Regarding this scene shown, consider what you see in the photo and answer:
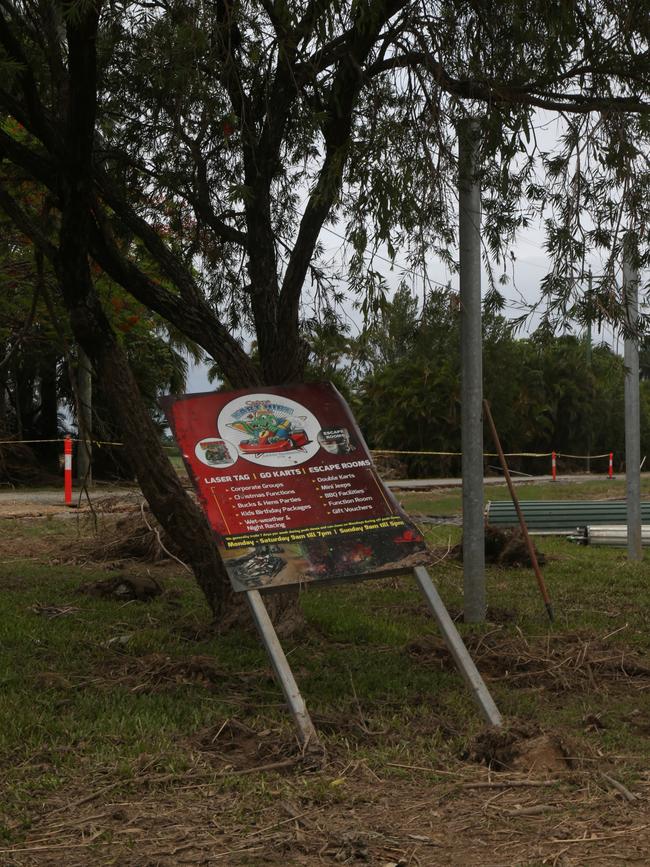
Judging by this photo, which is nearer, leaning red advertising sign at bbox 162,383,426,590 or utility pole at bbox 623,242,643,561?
leaning red advertising sign at bbox 162,383,426,590

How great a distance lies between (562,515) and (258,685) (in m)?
9.24

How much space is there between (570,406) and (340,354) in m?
39.2

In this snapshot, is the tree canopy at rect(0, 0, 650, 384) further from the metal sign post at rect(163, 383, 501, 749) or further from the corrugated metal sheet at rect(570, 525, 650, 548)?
the corrugated metal sheet at rect(570, 525, 650, 548)

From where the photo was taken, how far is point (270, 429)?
5.84 meters

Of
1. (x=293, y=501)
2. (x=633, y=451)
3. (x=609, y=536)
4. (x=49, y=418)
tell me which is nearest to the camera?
(x=293, y=501)

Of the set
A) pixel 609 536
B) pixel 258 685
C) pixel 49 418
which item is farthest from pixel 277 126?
pixel 49 418

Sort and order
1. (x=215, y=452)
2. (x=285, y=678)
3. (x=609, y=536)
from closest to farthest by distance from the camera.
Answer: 1. (x=285, y=678)
2. (x=215, y=452)
3. (x=609, y=536)

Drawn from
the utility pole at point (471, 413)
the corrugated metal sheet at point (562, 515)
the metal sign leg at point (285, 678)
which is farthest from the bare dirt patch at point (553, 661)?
the corrugated metal sheet at point (562, 515)

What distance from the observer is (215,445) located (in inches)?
223

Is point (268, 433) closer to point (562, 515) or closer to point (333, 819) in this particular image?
point (333, 819)

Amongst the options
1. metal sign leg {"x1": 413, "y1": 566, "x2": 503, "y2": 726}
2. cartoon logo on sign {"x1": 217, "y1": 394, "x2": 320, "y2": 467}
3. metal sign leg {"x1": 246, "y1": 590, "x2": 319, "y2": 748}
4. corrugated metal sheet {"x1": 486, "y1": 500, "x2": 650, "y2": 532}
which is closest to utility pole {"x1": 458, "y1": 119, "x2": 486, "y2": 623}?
cartoon logo on sign {"x1": 217, "y1": 394, "x2": 320, "y2": 467}

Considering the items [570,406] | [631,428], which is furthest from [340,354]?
[570,406]

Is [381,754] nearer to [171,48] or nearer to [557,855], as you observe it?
[557,855]

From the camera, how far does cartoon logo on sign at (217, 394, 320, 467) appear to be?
18.8 feet
